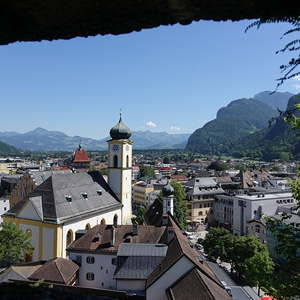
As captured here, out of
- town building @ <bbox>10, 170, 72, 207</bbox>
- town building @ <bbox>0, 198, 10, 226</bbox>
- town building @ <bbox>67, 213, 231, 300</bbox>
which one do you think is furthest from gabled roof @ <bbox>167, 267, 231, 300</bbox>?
town building @ <bbox>0, 198, 10, 226</bbox>

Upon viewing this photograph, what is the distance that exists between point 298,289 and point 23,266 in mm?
23269

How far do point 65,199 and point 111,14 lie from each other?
1188 inches

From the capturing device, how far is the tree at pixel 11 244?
2730cm

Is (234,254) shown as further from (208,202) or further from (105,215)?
(208,202)

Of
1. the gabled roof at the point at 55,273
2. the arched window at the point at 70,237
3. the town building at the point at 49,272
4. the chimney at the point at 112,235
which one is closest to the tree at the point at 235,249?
the chimney at the point at 112,235

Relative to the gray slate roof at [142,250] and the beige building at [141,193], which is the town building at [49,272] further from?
the beige building at [141,193]

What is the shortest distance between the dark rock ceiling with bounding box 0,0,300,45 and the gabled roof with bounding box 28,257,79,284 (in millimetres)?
22892

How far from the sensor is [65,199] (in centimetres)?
3161

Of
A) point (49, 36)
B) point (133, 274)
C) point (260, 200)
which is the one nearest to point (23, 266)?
point (133, 274)

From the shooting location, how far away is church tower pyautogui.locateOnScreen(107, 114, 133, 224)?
41062mm

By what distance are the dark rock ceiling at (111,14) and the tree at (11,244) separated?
88.7 feet

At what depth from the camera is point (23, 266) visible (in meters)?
26.1

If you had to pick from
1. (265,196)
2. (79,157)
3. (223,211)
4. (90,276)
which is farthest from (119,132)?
(79,157)

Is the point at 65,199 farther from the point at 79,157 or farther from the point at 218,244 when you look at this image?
the point at 79,157
